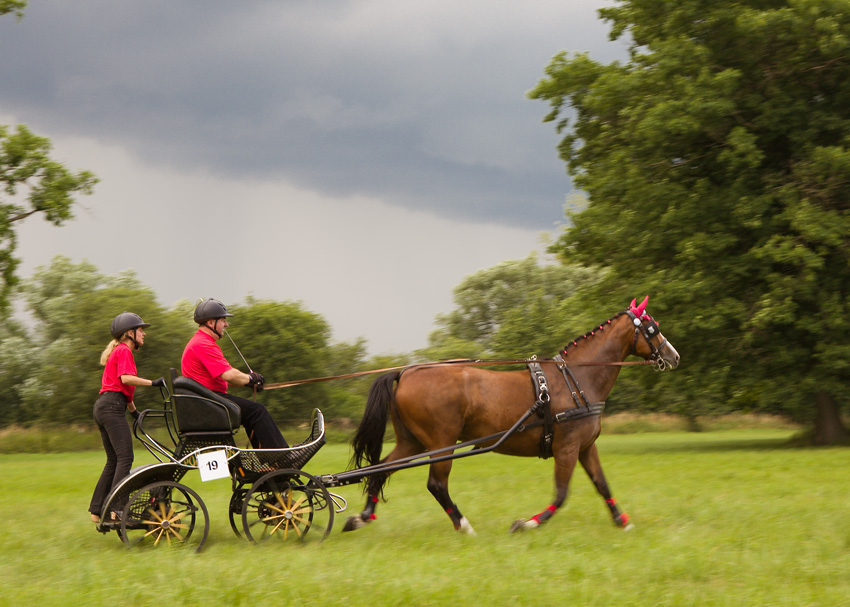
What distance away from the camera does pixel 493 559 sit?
6.07m

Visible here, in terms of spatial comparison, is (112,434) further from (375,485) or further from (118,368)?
(375,485)

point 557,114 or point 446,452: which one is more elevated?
point 557,114

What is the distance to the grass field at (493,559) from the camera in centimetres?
508

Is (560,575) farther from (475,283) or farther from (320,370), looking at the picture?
(475,283)

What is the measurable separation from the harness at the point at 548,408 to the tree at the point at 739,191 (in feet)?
36.0

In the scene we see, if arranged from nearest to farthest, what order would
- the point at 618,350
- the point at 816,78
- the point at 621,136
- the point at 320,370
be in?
the point at 618,350 < the point at 816,78 < the point at 621,136 < the point at 320,370

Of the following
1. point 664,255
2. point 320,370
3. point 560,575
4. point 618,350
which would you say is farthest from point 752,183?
point 320,370

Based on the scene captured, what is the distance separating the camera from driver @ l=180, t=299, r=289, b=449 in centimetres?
692

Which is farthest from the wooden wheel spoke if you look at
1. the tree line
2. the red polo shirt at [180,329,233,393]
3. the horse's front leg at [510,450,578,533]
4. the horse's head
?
the tree line

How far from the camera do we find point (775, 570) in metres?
5.74

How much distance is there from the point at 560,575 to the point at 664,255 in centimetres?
1543

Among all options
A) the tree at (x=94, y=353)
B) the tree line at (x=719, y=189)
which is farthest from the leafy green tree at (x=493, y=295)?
the tree line at (x=719, y=189)

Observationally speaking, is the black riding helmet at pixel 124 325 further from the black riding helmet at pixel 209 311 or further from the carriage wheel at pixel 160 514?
the carriage wheel at pixel 160 514

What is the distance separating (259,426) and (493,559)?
94.4 inches
